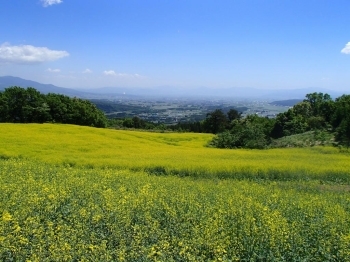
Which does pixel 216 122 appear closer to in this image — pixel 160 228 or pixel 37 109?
pixel 37 109

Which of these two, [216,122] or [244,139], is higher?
[244,139]

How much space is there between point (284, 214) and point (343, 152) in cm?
1872

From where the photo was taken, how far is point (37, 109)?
5550cm

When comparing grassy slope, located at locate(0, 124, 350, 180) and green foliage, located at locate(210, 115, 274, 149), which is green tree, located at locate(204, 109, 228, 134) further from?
grassy slope, located at locate(0, 124, 350, 180)

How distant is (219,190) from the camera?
12.7m

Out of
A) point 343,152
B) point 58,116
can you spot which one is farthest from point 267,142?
point 58,116

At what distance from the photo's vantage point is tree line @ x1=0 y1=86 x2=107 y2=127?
182ft

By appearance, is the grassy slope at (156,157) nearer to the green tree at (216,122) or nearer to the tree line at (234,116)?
the tree line at (234,116)

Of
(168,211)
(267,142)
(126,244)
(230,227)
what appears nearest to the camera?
(126,244)

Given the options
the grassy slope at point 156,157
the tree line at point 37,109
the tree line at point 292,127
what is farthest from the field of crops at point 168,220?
the tree line at point 37,109

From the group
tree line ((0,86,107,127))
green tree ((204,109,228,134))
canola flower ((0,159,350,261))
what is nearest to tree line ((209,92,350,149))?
green tree ((204,109,228,134))

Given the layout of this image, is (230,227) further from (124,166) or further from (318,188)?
(124,166)

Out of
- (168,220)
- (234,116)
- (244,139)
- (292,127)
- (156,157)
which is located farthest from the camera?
(234,116)

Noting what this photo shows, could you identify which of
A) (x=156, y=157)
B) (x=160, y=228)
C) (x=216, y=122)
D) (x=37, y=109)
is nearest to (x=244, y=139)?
(x=156, y=157)
